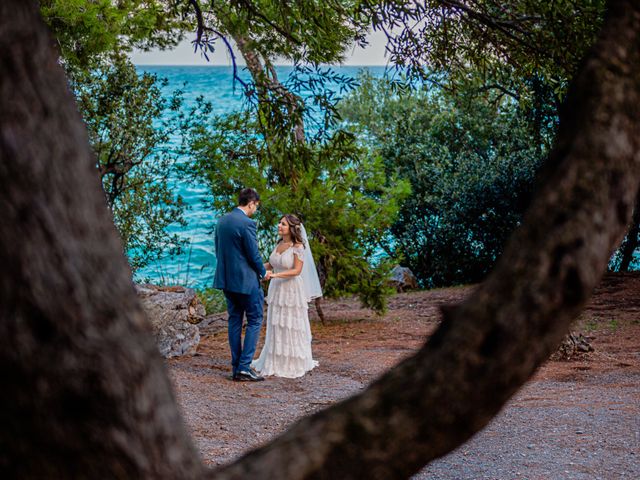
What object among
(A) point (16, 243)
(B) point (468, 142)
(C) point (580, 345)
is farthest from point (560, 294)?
(B) point (468, 142)

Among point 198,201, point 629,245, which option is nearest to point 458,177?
point 629,245

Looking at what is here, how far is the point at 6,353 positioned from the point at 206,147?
13.3 metres

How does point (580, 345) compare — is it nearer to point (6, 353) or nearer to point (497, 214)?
point (497, 214)

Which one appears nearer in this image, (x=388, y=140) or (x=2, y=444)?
(x=2, y=444)

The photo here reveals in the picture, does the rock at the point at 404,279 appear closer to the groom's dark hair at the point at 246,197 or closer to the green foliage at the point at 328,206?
the green foliage at the point at 328,206

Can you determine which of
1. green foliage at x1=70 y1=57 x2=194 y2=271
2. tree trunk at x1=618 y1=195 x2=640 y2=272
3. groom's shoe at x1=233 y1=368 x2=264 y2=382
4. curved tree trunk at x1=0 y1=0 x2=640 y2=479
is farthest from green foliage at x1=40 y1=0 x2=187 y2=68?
tree trunk at x1=618 y1=195 x2=640 y2=272

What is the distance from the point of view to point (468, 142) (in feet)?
65.2

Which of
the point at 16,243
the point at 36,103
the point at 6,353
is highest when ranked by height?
the point at 36,103

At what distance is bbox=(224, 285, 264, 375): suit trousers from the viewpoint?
9195 mm

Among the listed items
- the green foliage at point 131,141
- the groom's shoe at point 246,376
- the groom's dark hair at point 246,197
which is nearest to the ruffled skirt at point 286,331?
the groom's shoe at point 246,376

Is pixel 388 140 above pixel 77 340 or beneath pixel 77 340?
above

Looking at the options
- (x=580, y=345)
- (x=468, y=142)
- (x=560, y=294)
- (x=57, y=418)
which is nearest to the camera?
(x=57, y=418)

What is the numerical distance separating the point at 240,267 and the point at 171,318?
2.62m

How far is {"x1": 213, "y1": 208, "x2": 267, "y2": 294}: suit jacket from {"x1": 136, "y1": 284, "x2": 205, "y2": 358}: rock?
223cm
